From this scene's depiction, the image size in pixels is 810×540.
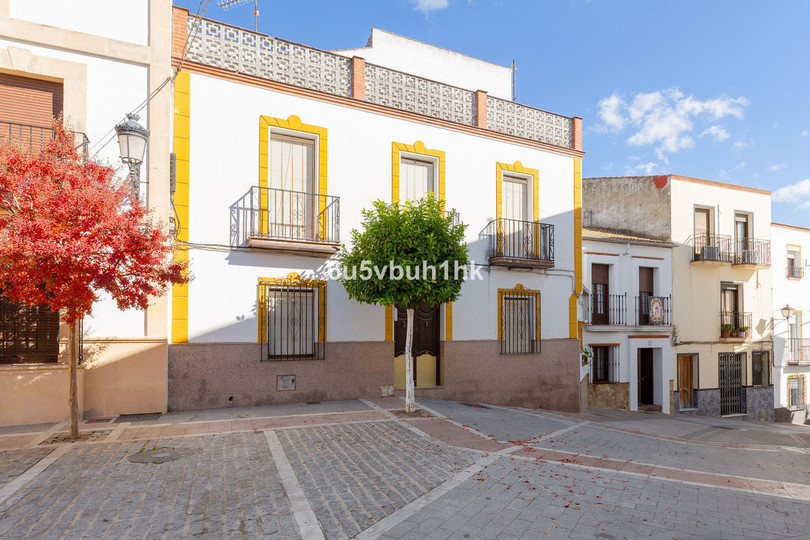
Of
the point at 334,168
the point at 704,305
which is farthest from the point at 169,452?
the point at 704,305

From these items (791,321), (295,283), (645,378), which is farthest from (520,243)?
(791,321)

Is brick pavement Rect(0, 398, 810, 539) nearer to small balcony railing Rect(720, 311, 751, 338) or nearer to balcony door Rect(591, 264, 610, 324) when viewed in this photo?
balcony door Rect(591, 264, 610, 324)

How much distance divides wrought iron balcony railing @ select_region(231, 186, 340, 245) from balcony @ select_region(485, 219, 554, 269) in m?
3.96

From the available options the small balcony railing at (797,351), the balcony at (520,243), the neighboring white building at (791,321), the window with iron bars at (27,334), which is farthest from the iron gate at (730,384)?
the window with iron bars at (27,334)

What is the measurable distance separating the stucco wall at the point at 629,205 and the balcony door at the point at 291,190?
12.8 metres

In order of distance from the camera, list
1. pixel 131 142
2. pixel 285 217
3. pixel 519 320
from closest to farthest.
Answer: pixel 131 142 → pixel 285 217 → pixel 519 320

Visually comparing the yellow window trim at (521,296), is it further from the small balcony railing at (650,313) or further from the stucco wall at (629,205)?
the stucco wall at (629,205)

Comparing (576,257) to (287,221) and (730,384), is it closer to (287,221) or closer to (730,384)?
(287,221)

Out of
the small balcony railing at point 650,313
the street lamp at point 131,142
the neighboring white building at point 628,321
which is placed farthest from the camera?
the small balcony railing at point 650,313

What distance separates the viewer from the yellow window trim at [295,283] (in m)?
9.22

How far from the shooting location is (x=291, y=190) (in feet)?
32.0

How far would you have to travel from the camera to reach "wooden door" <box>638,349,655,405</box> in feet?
53.1

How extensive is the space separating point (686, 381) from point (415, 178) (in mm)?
12117

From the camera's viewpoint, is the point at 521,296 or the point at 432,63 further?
the point at 432,63
